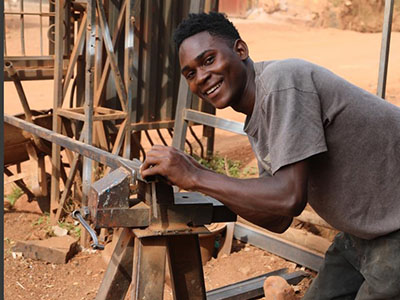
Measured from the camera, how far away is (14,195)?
719cm

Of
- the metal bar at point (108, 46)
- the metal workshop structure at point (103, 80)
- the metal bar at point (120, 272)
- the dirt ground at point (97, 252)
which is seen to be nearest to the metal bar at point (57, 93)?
the metal workshop structure at point (103, 80)

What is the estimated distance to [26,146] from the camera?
650cm

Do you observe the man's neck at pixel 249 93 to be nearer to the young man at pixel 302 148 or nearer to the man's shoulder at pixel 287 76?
the young man at pixel 302 148

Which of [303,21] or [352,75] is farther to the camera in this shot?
[303,21]

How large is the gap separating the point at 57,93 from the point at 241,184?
433 cm

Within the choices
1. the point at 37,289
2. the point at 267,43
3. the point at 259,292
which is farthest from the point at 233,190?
the point at 267,43

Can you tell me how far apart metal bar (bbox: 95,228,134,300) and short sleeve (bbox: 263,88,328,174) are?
85 cm

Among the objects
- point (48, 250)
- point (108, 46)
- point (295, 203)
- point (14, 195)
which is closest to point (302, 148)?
point (295, 203)

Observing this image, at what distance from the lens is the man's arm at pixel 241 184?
2057 millimetres

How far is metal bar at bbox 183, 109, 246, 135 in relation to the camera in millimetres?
5199

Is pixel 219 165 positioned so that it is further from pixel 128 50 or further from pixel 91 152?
pixel 91 152

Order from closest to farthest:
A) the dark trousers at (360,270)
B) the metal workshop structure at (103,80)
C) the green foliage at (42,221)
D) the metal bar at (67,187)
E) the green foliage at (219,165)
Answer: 1. the dark trousers at (360,270)
2. the metal workshop structure at (103,80)
3. the metal bar at (67,187)
4. the green foliage at (42,221)
5. the green foliage at (219,165)

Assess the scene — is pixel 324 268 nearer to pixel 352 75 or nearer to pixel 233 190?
pixel 233 190

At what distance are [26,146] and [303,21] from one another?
2021 cm
